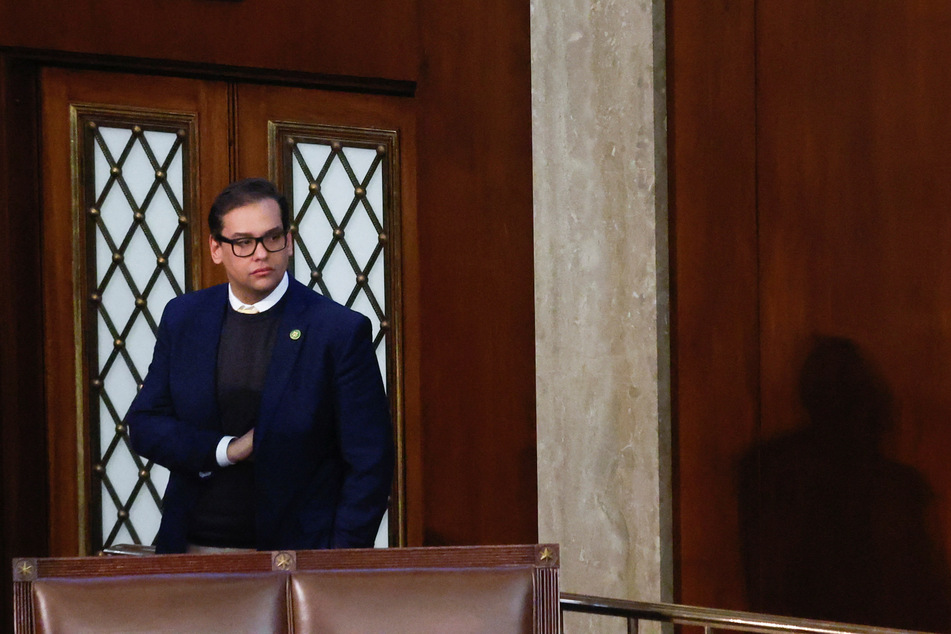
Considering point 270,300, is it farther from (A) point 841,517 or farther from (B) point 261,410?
(A) point 841,517

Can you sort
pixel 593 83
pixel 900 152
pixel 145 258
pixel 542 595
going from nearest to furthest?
pixel 542 595
pixel 900 152
pixel 145 258
pixel 593 83

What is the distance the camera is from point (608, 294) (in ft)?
12.6

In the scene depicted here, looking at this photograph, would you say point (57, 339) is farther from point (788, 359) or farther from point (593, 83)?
point (788, 359)

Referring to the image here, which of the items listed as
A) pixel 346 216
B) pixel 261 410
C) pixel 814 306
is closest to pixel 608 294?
pixel 814 306

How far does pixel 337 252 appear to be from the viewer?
12.7ft

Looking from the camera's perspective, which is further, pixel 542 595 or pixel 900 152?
pixel 900 152

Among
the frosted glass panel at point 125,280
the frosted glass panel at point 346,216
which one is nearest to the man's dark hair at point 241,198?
the frosted glass panel at point 125,280

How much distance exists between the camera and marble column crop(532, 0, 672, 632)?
12.4ft

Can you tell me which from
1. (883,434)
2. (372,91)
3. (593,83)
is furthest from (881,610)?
(372,91)

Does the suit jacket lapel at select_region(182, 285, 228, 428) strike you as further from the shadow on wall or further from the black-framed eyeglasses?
the shadow on wall

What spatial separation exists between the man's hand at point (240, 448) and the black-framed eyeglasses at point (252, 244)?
415 mm

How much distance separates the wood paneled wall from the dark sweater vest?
1.65 m

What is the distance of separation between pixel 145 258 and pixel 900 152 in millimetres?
2297

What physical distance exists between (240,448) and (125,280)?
4.06 feet
